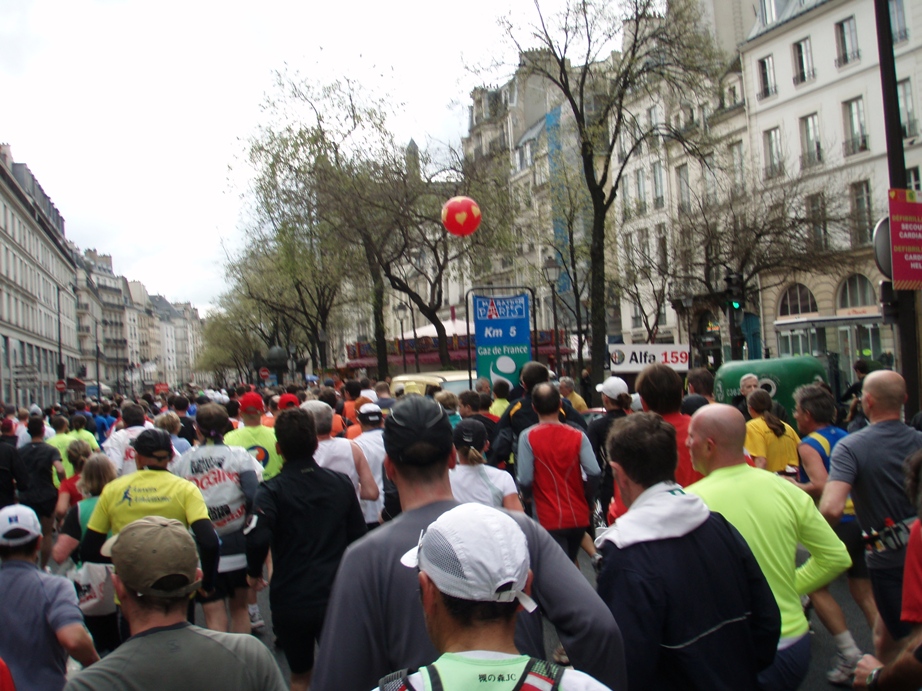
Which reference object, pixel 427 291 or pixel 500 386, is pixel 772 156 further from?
pixel 427 291

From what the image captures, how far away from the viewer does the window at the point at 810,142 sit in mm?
34969

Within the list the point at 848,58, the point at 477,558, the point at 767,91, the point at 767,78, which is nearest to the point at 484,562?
the point at 477,558

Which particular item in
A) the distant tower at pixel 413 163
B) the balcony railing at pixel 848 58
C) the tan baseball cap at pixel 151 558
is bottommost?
the tan baseball cap at pixel 151 558

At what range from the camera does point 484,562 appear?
1.68m

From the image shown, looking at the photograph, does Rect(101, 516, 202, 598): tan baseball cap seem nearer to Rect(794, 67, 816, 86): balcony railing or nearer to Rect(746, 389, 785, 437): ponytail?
Rect(746, 389, 785, 437): ponytail

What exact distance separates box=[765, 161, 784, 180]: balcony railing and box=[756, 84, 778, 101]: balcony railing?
311 centimetres

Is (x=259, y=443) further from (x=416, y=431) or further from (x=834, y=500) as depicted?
(x=416, y=431)

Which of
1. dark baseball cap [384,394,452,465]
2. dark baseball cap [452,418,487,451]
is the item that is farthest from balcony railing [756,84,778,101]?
dark baseball cap [384,394,452,465]

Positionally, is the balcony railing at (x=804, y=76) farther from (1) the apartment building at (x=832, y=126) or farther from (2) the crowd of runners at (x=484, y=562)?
(2) the crowd of runners at (x=484, y=562)

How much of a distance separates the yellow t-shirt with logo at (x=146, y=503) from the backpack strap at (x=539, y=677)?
3775 mm

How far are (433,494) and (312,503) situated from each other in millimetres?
1980

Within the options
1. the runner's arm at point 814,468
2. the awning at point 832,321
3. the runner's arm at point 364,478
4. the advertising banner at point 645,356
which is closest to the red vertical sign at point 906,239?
the runner's arm at point 814,468

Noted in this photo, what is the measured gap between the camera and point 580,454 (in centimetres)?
635

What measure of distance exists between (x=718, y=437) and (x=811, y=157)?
35.4 metres
